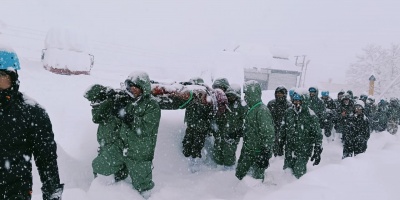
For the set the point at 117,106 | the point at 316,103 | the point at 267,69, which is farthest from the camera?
the point at 267,69

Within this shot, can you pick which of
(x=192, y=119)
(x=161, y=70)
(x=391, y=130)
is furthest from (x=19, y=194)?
(x=161, y=70)

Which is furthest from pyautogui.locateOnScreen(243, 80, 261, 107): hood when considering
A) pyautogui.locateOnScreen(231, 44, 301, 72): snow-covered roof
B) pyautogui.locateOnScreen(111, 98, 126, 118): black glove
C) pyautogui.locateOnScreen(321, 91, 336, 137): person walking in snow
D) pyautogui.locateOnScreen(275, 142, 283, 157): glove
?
pyautogui.locateOnScreen(231, 44, 301, 72): snow-covered roof

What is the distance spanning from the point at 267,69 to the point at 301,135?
28.6 meters

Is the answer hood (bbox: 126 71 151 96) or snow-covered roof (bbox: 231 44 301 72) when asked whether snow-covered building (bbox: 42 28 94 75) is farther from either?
snow-covered roof (bbox: 231 44 301 72)

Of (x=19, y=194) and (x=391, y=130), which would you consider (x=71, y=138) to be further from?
(x=391, y=130)

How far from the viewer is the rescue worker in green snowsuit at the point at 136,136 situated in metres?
4.29

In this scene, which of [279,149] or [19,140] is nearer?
[19,140]

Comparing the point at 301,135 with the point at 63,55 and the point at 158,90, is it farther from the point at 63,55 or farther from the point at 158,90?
the point at 63,55

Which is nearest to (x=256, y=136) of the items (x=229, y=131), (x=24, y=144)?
(x=229, y=131)

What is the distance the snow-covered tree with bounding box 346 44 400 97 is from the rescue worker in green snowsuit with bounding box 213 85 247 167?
135ft

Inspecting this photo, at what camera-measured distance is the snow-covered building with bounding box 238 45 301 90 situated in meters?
33.5

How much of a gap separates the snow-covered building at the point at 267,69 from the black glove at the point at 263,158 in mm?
27415

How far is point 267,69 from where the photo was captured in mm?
33750

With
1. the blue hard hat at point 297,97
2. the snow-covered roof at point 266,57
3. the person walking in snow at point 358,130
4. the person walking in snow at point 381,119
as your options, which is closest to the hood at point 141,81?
the blue hard hat at point 297,97
